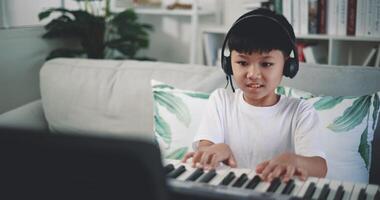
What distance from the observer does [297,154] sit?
95 centimetres

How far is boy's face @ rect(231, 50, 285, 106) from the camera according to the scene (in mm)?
960

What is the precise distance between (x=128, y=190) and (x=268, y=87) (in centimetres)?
67

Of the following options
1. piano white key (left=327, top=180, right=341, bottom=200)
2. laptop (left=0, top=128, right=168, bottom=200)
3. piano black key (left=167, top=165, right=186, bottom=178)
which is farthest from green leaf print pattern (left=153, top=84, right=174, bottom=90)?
laptop (left=0, top=128, right=168, bottom=200)

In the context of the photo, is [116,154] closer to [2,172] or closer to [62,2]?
[2,172]

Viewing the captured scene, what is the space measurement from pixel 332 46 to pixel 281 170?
52.4 inches

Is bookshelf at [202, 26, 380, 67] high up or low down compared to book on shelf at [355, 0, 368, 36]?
down

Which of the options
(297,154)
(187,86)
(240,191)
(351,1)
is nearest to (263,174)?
(297,154)

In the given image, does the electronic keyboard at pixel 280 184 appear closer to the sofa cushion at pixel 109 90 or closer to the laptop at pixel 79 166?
the laptop at pixel 79 166

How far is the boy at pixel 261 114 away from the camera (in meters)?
0.95

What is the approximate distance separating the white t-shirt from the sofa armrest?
858mm

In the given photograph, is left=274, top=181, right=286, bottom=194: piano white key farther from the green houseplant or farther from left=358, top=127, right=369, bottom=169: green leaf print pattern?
the green houseplant

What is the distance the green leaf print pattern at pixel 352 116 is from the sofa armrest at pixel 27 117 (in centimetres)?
103

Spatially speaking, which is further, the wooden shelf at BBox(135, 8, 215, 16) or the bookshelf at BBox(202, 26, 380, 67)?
the wooden shelf at BBox(135, 8, 215, 16)

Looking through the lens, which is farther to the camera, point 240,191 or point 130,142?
point 240,191
